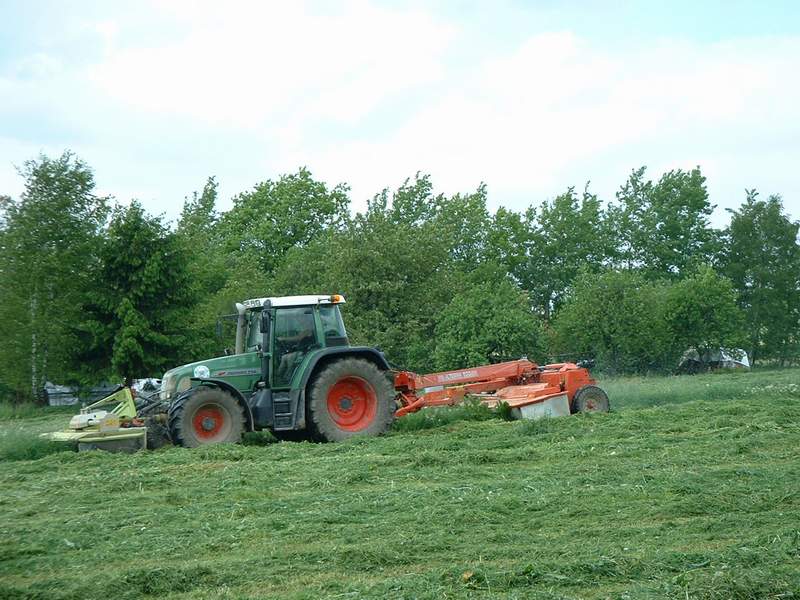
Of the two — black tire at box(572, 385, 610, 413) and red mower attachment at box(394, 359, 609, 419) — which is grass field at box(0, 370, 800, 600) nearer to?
red mower attachment at box(394, 359, 609, 419)

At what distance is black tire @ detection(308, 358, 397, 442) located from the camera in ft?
48.1

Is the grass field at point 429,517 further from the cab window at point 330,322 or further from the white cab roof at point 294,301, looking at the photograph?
the white cab roof at point 294,301

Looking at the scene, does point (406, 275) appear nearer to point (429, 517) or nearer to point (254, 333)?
point (254, 333)

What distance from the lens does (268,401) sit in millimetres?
14594

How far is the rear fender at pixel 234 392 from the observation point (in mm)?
14250

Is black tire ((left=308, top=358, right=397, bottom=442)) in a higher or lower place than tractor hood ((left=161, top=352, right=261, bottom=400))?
lower

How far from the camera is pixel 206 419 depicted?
556 inches

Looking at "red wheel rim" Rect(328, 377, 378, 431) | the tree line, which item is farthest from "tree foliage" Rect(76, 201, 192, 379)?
"red wheel rim" Rect(328, 377, 378, 431)

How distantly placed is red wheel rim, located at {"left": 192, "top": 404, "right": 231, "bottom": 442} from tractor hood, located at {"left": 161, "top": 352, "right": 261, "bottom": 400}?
0.51m

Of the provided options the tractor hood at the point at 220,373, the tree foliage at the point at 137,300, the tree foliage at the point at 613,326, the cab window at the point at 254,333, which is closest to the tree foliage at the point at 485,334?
the tree foliage at the point at 137,300

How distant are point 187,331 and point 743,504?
20.2 m

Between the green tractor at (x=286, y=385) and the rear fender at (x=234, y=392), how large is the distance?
14mm

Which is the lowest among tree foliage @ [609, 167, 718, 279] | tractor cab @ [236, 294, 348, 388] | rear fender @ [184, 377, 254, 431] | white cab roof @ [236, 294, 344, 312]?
rear fender @ [184, 377, 254, 431]

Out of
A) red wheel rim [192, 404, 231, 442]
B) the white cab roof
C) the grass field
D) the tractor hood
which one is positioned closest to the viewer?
the grass field
